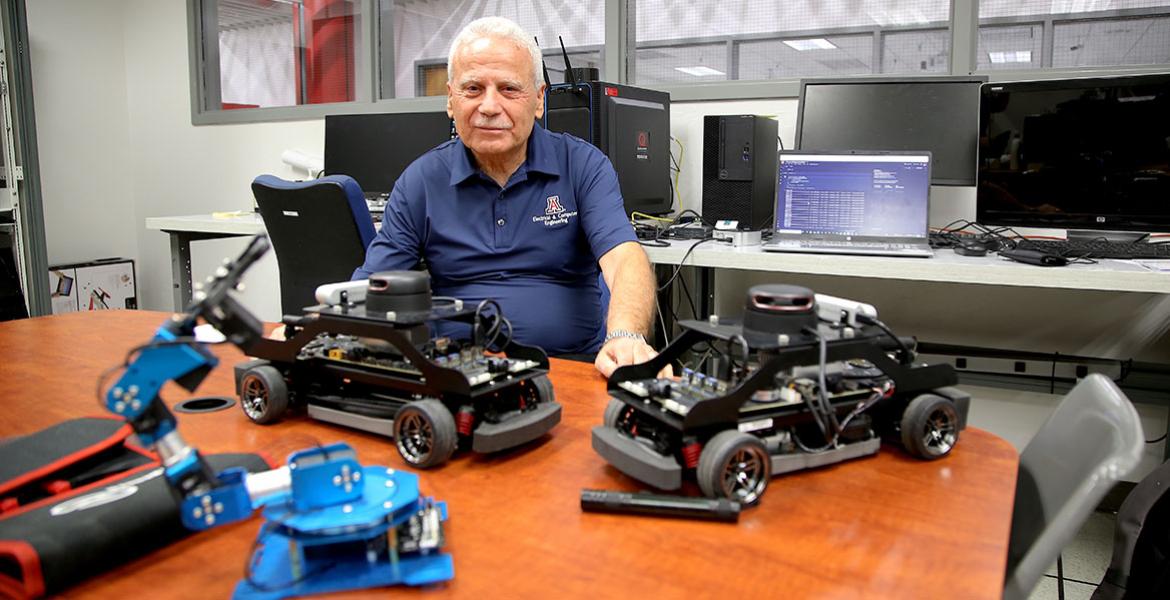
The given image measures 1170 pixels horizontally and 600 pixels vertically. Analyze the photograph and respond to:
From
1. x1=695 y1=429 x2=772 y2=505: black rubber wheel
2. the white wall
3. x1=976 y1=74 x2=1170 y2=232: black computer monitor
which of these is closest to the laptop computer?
x1=976 y1=74 x2=1170 y2=232: black computer monitor

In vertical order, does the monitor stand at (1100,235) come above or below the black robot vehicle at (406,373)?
above

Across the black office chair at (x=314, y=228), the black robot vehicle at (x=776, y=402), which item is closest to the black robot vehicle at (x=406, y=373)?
the black robot vehicle at (x=776, y=402)

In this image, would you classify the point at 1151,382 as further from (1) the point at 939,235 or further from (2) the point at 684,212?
(2) the point at 684,212

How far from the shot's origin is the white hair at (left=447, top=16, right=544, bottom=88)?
5.82 feet

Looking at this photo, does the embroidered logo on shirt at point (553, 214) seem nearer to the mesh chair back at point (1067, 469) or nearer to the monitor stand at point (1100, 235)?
the mesh chair back at point (1067, 469)

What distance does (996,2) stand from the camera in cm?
291

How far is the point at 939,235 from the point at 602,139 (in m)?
1.14

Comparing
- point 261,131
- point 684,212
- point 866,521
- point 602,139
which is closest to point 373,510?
point 866,521

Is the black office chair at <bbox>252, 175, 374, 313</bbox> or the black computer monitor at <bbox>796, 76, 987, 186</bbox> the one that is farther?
the black computer monitor at <bbox>796, 76, 987, 186</bbox>

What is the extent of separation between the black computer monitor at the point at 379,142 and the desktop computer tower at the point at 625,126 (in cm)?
83

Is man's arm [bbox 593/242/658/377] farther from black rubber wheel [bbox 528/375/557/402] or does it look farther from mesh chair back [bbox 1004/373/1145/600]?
mesh chair back [bbox 1004/373/1145/600]

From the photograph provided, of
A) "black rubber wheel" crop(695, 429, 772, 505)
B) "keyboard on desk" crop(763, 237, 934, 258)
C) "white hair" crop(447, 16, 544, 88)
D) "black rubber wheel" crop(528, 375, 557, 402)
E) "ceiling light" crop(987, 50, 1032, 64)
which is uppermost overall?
"ceiling light" crop(987, 50, 1032, 64)

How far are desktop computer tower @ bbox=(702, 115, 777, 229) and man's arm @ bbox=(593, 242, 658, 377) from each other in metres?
1.01

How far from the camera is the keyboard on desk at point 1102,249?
2.21 m
